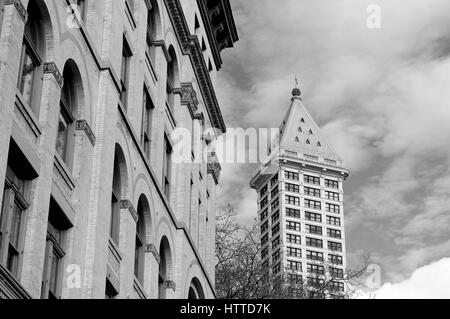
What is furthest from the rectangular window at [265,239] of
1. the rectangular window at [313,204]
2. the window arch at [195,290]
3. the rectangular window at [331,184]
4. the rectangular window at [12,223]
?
the rectangular window at [12,223]

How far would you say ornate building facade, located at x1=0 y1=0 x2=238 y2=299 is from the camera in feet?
61.8

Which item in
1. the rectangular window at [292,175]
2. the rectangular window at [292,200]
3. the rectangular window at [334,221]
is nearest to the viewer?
the rectangular window at [292,200]

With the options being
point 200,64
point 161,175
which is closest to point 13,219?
point 161,175

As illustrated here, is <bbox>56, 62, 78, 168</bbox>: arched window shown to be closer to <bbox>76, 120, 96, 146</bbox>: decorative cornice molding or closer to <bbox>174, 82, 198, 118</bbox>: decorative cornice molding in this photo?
<bbox>76, 120, 96, 146</bbox>: decorative cornice molding

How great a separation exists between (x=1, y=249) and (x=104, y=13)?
11.2m

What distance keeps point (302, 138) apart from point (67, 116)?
15927 centimetres

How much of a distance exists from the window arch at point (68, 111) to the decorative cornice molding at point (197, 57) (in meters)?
12.4

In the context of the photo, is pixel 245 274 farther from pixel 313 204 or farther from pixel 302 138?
pixel 302 138

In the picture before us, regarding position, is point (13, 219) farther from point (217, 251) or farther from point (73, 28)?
point (217, 251)

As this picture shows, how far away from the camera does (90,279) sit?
22.5m

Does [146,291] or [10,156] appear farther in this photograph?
[146,291]

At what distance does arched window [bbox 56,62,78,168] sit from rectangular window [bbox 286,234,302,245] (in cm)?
13836

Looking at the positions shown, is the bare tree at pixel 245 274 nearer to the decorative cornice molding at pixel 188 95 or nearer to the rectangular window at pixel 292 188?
the decorative cornice molding at pixel 188 95

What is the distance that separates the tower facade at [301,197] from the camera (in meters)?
162
